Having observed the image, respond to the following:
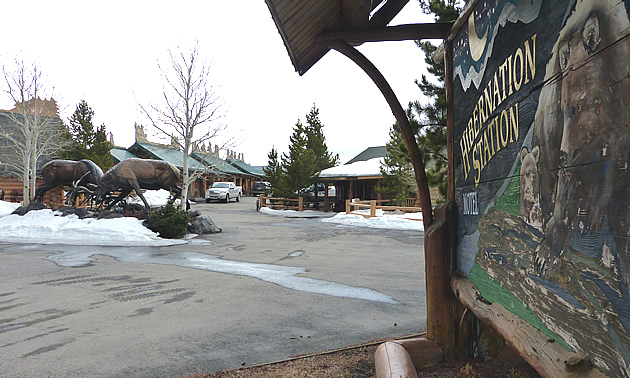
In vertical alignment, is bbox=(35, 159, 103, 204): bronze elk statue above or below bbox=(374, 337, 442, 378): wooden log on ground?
above

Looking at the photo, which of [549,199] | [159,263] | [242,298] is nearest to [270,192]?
[159,263]

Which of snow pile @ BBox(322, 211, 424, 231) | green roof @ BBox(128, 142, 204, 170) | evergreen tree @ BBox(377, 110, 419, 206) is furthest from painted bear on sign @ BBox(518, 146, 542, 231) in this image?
green roof @ BBox(128, 142, 204, 170)

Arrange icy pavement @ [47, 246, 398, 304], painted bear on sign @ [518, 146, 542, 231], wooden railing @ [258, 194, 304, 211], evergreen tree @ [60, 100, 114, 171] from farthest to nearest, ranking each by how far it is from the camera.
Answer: evergreen tree @ [60, 100, 114, 171] < wooden railing @ [258, 194, 304, 211] < icy pavement @ [47, 246, 398, 304] < painted bear on sign @ [518, 146, 542, 231]

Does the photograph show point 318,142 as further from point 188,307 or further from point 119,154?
point 188,307

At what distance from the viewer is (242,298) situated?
5820 millimetres

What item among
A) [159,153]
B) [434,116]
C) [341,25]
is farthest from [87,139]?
[341,25]

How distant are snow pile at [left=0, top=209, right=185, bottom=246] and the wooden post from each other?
10.3 meters

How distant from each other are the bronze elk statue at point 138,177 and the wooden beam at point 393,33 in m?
13.9

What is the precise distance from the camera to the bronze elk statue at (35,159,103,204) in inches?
675

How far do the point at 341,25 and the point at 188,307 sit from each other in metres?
4.08

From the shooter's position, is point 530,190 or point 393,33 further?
point 393,33

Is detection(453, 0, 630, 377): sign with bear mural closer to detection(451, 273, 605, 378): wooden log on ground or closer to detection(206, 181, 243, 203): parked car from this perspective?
detection(451, 273, 605, 378): wooden log on ground

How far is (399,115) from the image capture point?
3.67 metres

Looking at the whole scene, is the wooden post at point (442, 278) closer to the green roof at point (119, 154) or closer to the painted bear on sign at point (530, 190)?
the painted bear on sign at point (530, 190)
